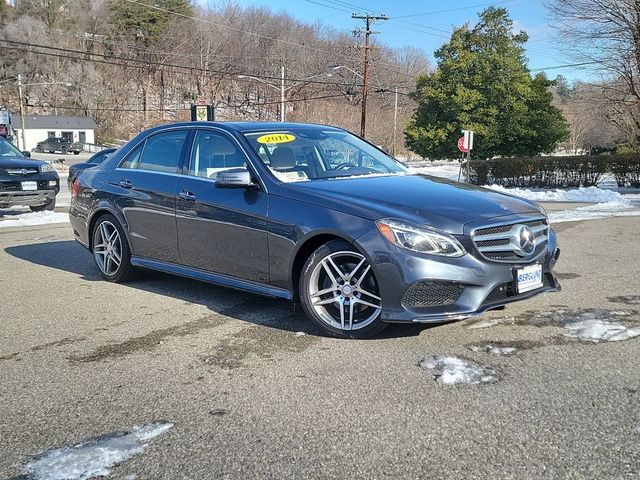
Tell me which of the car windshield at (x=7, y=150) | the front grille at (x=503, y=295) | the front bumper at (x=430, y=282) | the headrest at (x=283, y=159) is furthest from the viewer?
the car windshield at (x=7, y=150)

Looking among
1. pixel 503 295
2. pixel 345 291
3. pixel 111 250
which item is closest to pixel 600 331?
Answer: pixel 503 295

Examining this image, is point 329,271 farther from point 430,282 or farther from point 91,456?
point 91,456

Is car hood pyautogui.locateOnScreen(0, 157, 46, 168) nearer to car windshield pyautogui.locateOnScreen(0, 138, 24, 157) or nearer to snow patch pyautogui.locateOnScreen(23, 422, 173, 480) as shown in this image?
car windshield pyautogui.locateOnScreen(0, 138, 24, 157)

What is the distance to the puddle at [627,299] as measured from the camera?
5.12 m

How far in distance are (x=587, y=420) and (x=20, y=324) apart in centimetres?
412

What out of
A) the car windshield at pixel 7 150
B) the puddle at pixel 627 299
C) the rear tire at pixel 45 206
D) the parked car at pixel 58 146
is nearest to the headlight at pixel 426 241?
the puddle at pixel 627 299

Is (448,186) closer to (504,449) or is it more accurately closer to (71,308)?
(504,449)

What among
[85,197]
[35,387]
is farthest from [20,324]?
[85,197]

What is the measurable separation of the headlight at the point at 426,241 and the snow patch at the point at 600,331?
1.11 metres

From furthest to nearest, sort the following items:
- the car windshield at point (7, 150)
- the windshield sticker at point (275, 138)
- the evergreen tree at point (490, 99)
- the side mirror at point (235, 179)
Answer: the evergreen tree at point (490, 99) < the car windshield at point (7, 150) < the windshield sticker at point (275, 138) < the side mirror at point (235, 179)

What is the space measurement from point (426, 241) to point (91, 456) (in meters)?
2.31

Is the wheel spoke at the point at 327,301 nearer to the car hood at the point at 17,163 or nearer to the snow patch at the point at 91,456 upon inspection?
the snow patch at the point at 91,456

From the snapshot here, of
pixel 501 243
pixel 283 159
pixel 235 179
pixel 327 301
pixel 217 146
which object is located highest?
pixel 217 146

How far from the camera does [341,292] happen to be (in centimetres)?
423
